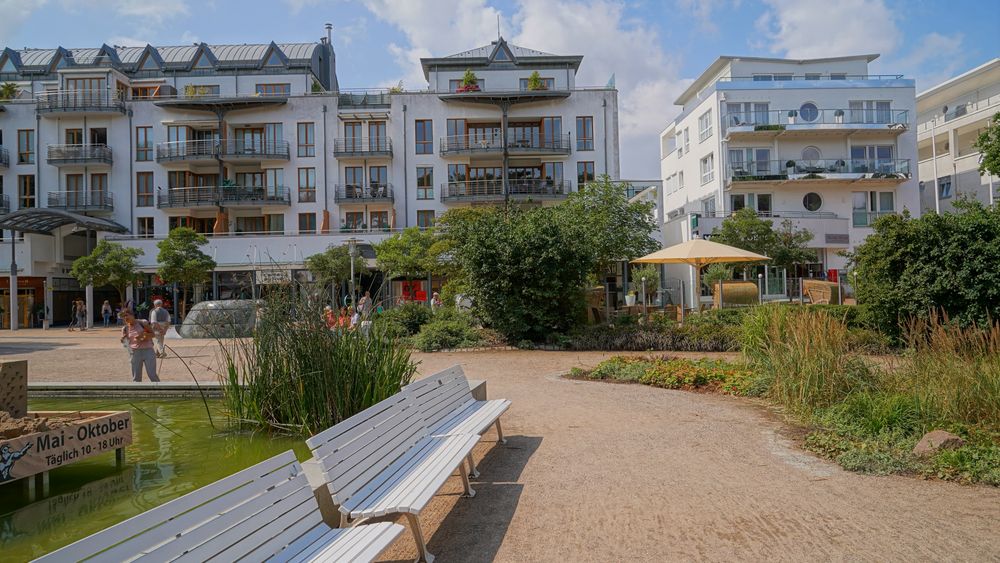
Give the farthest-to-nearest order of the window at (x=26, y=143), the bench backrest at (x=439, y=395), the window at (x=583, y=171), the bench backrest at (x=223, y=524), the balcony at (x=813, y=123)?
the window at (x=26, y=143) < the window at (x=583, y=171) < the balcony at (x=813, y=123) < the bench backrest at (x=439, y=395) < the bench backrest at (x=223, y=524)

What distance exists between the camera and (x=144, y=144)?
4147 cm

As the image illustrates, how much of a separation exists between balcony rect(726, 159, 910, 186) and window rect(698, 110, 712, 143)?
3175 mm

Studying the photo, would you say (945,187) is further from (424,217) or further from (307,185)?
(307,185)

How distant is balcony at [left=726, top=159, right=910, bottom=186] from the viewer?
37438 mm

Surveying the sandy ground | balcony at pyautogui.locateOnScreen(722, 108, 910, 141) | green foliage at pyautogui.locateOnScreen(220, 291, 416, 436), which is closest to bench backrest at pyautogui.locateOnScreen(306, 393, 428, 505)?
the sandy ground

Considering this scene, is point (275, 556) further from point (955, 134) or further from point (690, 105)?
point (955, 134)

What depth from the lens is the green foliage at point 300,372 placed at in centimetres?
629

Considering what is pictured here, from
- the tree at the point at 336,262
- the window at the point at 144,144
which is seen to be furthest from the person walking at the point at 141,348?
the window at the point at 144,144

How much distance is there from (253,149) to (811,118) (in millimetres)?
32422

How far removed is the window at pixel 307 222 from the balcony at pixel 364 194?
78.7 inches

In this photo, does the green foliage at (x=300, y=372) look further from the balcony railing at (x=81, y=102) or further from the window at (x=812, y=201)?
the balcony railing at (x=81, y=102)

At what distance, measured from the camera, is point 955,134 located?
43094 mm

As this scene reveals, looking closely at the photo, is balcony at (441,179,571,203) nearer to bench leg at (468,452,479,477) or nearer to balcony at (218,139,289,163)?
balcony at (218,139,289,163)

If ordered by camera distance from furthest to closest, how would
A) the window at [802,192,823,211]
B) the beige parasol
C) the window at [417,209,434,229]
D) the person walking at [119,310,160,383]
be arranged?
the window at [417,209,434,229], the window at [802,192,823,211], the beige parasol, the person walking at [119,310,160,383]
